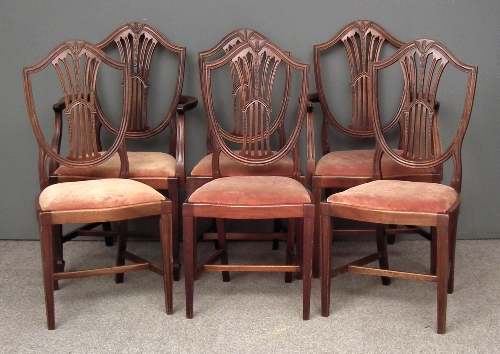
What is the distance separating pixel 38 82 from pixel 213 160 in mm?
1294

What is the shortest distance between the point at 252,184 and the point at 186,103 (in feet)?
2.22

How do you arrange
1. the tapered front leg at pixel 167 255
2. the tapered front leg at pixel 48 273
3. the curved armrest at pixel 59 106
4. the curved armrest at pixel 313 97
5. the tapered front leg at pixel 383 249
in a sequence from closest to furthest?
the tapered front leg at pixel 48 273 → the tapered front leg at pixel 167 255 → the tapered front leg at pixel 383 249 → the curved armrest at pixel 59 106 → the curved armrest at pixel 313 97

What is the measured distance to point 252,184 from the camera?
8.97 feet

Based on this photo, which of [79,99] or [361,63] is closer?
[79,99]

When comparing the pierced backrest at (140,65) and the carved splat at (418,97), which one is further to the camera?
the pierced backrest at (140,65)

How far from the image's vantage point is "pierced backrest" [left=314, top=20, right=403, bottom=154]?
11.2 ft

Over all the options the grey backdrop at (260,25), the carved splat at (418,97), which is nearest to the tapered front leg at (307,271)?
the carved splat at (418,97)

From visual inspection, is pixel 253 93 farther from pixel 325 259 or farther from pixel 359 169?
pixel 325 259

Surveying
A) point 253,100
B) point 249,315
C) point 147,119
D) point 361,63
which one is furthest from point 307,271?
point 147,119

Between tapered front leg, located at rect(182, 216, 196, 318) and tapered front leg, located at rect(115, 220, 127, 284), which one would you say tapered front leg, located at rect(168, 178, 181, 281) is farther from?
tapered front leg, located at rect(182, 216, 196, 318)

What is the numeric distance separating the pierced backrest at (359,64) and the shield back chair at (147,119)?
0.72 meters

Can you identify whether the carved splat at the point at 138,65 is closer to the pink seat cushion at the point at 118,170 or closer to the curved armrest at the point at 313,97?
the pink seat cushion at the point at 118,170

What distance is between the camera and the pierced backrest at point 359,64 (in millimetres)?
3410

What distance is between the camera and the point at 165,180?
9.98ft
